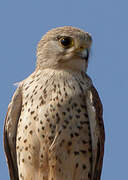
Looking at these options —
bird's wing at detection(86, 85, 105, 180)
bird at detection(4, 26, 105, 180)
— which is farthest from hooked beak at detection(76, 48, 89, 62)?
bird's wing at detection(86, 85, 105, 180)

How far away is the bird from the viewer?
9383mm

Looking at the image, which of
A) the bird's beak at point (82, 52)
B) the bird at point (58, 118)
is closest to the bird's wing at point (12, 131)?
the bird at point (58, 118)

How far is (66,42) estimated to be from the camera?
9.76 m

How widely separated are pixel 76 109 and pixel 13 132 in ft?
3.89

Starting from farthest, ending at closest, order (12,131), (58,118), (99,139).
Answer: (12,131) < (99,139) < (58,118)

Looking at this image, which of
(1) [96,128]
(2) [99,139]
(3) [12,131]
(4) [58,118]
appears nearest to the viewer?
(4) [58,118]

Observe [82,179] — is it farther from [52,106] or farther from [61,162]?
A: [52,106]

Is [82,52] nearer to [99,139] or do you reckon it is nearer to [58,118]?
[58,118]

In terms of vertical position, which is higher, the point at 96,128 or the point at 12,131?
the point at 12,131

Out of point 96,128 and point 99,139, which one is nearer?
point 96,128

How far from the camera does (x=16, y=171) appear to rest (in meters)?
10.1

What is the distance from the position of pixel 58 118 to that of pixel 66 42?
128 cm

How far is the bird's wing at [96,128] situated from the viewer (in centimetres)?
959

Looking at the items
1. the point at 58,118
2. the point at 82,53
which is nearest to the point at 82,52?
the point at 82,53
